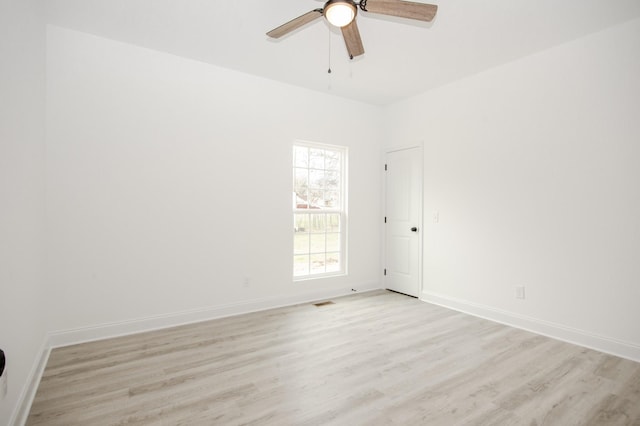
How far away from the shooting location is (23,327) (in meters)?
1.90

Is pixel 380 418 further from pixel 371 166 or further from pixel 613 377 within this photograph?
pixel 371 166

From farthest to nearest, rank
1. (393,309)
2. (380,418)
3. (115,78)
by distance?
1. (393,309)
2. (115,78)
3. (380,418)

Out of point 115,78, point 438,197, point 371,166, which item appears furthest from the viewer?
point 371,166

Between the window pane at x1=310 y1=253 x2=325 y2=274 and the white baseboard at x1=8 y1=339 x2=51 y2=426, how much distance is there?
2.82 metres

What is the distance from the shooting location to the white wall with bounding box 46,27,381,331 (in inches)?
111

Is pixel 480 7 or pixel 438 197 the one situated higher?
pixel 480 7

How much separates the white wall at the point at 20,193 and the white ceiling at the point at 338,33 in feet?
2.20

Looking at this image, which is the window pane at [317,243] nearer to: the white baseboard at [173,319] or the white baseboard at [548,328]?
the white baseboard at [173,319]

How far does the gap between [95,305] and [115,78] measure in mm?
2165

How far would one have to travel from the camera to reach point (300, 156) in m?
4.29

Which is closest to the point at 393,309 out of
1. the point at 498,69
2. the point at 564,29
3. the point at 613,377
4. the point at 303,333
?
the point at 303,333

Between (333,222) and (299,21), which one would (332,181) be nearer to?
(333,222)

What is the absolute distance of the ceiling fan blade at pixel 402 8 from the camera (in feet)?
5.90

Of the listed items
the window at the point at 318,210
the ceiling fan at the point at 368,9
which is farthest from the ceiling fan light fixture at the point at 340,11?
the window at the point at 318,210
